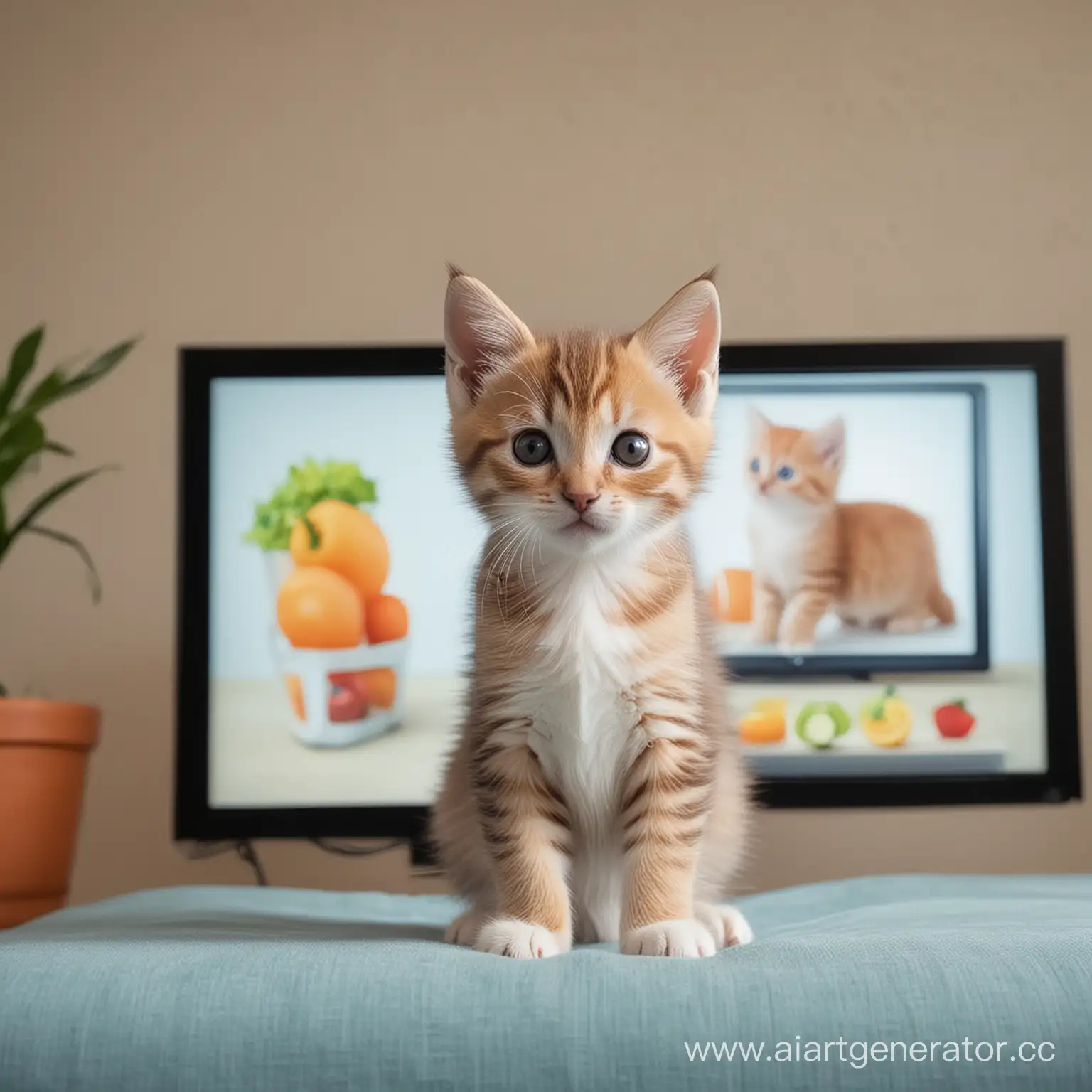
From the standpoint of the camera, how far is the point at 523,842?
98cm

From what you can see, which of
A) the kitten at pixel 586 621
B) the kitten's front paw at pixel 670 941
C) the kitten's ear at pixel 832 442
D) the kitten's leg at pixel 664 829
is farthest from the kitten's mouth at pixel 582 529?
the kitten's ear at pixel 832 442

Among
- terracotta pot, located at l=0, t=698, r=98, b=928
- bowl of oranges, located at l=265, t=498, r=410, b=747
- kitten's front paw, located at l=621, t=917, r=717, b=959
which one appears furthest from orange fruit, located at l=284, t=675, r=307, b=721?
kitten's front paw, located at l=621, t=917, r=717, b=959

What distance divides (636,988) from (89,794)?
1.41 metres

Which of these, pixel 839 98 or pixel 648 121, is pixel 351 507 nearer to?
pixel 648 121

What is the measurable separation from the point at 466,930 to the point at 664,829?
0.67ft

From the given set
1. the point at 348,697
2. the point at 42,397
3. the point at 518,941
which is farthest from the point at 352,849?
the point at 518,941

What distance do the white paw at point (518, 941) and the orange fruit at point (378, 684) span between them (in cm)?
89

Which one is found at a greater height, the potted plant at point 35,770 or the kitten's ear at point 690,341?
the kitten's ear at point 690,341

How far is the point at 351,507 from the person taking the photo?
1.83 m

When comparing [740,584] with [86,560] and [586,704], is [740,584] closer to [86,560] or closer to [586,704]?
[586,704]

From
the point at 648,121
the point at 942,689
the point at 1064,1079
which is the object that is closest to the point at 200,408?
the point at 648,121

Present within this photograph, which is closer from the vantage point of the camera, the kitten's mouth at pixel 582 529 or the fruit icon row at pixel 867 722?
the kitten's mouth at pixel 582 529

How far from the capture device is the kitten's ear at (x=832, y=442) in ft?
6.06

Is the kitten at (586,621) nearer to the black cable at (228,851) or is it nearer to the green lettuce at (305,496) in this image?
the green lettuce at (305,496)
